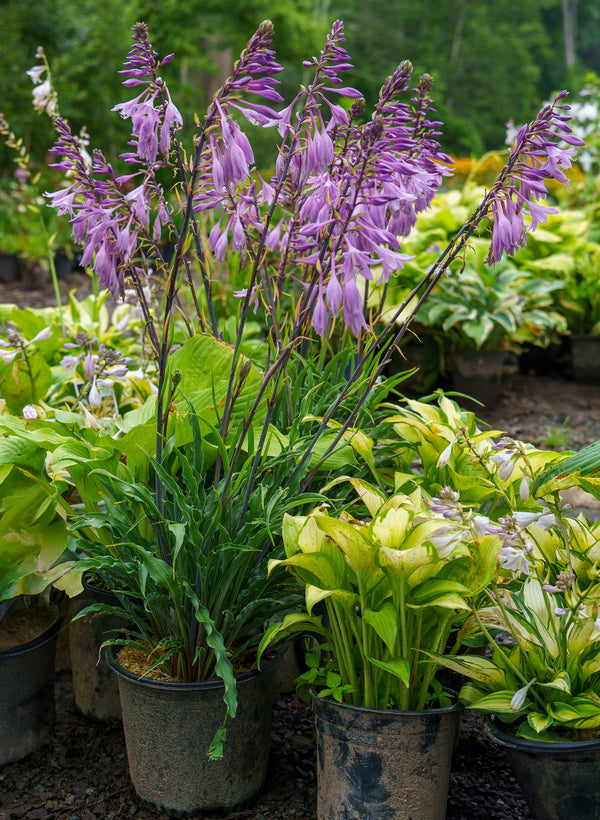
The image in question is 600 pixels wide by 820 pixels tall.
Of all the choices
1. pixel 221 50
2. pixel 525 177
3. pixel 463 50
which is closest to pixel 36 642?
pixel 525 177

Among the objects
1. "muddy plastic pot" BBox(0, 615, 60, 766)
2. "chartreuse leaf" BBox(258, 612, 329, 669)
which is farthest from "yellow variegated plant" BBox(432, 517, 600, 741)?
"muddy plastic pot" BBox(0, 615, 60, 766)

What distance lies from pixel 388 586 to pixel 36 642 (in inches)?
34.8

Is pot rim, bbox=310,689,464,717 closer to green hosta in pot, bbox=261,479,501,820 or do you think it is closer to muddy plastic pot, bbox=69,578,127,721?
green hosta in pot, bbox=261,479,501,820

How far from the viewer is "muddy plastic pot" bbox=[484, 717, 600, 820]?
4.32 ft

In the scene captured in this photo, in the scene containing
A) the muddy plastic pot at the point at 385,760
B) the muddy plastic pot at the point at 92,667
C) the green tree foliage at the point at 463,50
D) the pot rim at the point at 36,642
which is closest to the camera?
the muddy plastic pot at the point at 385,760

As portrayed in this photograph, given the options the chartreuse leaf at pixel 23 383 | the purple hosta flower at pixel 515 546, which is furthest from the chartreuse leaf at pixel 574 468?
the chartreuse leaf at pixel 23 383

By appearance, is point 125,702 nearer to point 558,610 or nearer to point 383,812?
point 383,812

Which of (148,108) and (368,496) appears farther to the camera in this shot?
(368,496)

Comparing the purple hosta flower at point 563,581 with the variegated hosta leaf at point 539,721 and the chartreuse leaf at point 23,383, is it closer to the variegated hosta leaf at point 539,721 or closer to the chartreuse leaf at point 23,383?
the variegated hosta leaf at point 539,721

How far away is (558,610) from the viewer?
4.32ft

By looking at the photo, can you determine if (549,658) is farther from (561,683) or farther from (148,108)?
(148,108)

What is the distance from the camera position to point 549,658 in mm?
1438

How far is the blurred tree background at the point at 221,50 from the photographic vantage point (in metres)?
9.62

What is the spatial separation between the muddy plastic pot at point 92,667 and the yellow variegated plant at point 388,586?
55 centimetres
